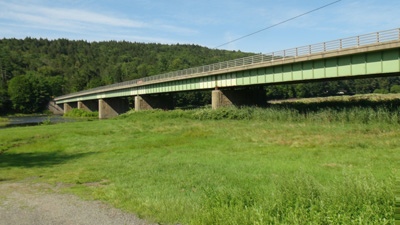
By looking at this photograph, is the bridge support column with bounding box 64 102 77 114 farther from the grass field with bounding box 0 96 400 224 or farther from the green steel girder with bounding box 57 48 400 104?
the grass field with bounding box 0 96 400 224

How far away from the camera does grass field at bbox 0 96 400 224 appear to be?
19.8ft

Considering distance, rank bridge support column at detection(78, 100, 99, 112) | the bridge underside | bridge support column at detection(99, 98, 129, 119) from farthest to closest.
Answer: bridge support column at detection(78, 100, 99, 112), bridge support column at detection(99, 98, 129, 119), the bridge underside

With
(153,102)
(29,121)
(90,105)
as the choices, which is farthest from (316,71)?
(90,105)

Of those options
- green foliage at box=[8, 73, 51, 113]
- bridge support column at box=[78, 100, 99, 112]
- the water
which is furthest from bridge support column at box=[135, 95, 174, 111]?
green foliage at box=[8, 73, 51, 113]

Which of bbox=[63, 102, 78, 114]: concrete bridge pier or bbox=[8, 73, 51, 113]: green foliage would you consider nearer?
bbox=[8, 73, 51, 113]: green foliage

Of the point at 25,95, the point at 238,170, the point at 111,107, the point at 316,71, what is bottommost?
the point at 238,170

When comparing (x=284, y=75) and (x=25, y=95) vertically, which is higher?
(x=25, y=95)

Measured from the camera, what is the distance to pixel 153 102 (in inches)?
2926

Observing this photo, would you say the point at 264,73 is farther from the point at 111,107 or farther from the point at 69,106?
the point at 69,106

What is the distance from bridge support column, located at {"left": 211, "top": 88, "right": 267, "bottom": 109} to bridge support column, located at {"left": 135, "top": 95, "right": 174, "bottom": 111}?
2995 cm

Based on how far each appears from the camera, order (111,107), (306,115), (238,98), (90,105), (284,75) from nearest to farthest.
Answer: (306,115), (284,75), (238,98), (111,107), (90,105)

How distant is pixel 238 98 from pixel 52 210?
41.5 meters

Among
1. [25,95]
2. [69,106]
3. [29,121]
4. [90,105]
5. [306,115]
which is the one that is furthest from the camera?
[69,106]

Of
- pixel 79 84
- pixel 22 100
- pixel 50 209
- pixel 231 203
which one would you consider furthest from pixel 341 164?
pixel 79 84
